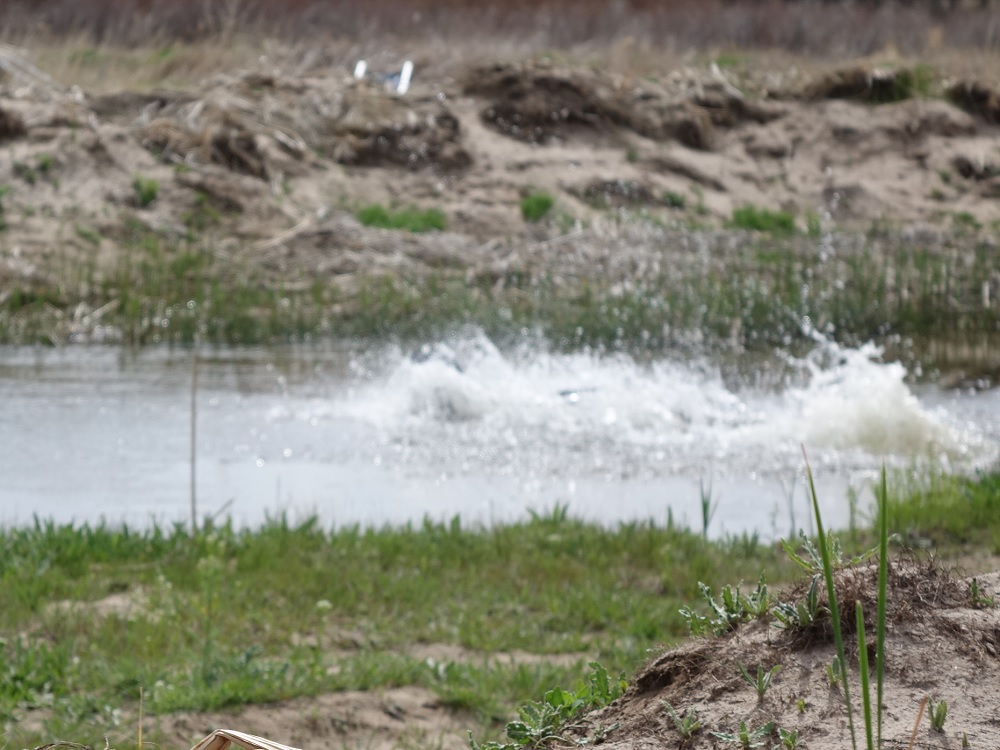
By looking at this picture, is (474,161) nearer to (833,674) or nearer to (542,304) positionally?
(542,304)

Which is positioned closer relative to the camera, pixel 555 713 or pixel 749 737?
pixel 749 737

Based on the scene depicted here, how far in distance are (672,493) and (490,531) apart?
144 centimetres

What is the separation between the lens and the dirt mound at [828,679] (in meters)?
1.79

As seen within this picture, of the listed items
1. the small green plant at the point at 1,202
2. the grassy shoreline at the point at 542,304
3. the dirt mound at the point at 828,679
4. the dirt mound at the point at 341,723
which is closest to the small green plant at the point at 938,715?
the dirt mound at the point at 828,679

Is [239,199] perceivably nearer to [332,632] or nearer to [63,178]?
[63,178]

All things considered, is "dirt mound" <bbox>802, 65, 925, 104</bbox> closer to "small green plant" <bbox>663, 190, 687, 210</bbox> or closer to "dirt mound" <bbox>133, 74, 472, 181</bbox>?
"small green plant" <bbox>663, 190, 687, 210</bbox>

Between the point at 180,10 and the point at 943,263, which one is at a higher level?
the point at 180,10

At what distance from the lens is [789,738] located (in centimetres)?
173

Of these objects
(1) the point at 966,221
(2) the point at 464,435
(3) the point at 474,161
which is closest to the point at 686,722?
(2) the point at 464,435

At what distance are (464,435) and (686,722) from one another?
21.1ft

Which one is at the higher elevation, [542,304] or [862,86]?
[862,86]

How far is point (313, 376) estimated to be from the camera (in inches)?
408

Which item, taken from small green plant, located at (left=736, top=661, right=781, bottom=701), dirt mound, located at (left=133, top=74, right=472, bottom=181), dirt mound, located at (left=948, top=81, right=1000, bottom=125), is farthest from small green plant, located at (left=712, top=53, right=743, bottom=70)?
small green plant, located at (left=736, top=661, right=781, bottom=701)

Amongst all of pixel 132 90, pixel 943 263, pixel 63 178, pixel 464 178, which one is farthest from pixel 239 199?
pixel 943 263
